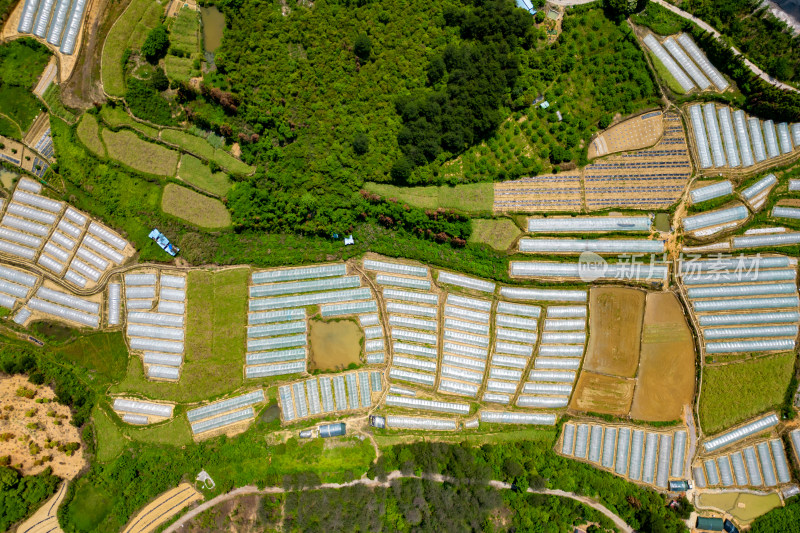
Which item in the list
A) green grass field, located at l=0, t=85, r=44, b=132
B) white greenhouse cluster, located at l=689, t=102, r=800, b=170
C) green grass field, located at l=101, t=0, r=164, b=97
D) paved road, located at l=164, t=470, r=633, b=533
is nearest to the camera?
paved road, located at l=164, t=470, r=633, b=533

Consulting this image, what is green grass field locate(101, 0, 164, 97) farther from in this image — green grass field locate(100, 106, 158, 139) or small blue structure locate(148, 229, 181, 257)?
small blue structure locate(148, 229, 181, 257)

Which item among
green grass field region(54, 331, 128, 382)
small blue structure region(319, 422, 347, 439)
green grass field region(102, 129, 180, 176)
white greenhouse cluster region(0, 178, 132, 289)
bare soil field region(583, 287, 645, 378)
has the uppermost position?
green grass field region(102, 129, 180, 176)

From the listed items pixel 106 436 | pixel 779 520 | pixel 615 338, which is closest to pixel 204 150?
pixel 106 436

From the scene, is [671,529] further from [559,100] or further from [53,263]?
[53,263]

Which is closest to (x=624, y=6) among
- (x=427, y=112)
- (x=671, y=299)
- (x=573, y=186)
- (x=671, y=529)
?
(x=573, y=186)

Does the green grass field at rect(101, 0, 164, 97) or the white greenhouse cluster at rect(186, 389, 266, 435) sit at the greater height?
the green grass field at rect(101, 0, 164, 97)

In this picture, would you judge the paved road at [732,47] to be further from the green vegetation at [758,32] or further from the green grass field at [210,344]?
the green grass field at [210,344]

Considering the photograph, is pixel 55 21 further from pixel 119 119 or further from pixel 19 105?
pixel 119 119

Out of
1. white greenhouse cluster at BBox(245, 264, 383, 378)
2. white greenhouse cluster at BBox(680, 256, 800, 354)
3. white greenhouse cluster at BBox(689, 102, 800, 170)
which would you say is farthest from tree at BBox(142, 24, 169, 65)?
white greenhouse cluster at BBox(680, 256, 800, 354)
